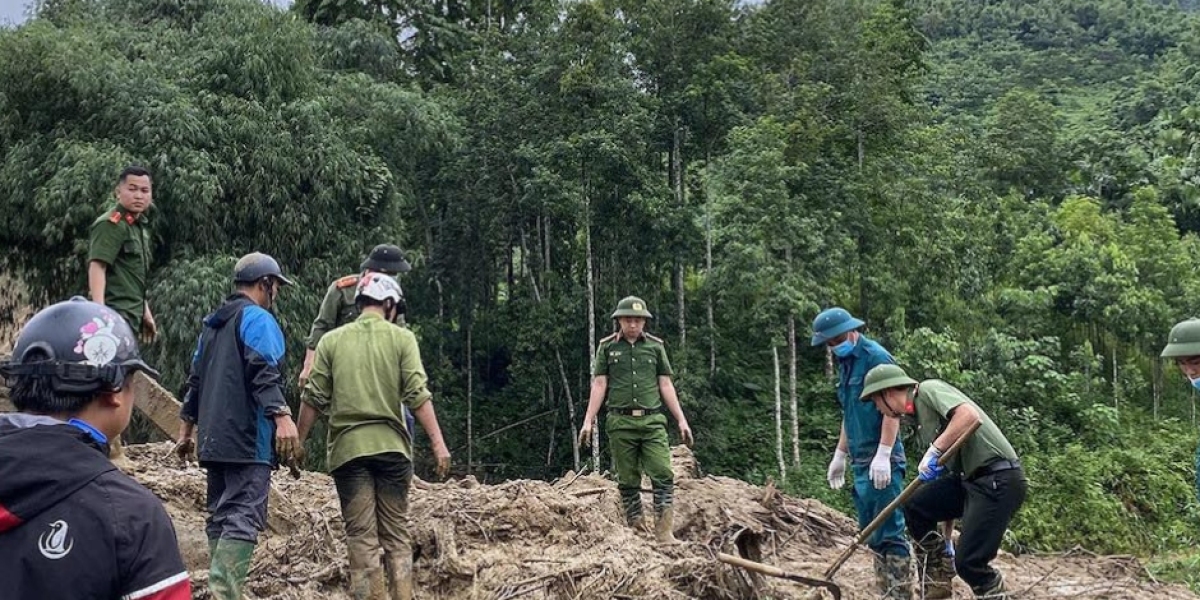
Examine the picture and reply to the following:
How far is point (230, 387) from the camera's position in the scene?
4195 mm

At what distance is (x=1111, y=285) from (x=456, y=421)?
14.6 metres

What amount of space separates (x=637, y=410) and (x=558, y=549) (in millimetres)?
1380

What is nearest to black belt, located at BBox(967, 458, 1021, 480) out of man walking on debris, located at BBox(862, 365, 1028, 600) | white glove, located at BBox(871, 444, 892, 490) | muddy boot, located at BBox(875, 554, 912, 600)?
man walking on debris, located at BBox(862, 365, 1028, 600)

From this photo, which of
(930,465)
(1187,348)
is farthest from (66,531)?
(1187,348)

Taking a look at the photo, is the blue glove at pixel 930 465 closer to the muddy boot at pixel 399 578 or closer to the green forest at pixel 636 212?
the muddy boot at pixel 399 578

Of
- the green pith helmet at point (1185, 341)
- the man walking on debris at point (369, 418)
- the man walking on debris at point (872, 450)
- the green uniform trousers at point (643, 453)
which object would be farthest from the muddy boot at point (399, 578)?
the green pith helmet at point (1185, 341)

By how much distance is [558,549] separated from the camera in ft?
18.9

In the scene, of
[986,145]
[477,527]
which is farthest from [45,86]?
[986,145]

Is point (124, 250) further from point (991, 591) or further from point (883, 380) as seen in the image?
point (991, 591)

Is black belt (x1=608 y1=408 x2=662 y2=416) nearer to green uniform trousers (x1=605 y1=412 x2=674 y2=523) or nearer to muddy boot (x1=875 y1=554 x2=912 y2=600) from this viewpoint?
green uniform trousers (x1=605 y1=412 x2=674 y2=523)

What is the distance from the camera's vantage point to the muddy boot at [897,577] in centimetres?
536

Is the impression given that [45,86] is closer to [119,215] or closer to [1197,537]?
[119,215]

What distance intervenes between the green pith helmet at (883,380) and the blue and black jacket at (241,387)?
287 centimetres

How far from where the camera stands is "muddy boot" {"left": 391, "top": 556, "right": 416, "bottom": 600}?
A: 15.7ft
